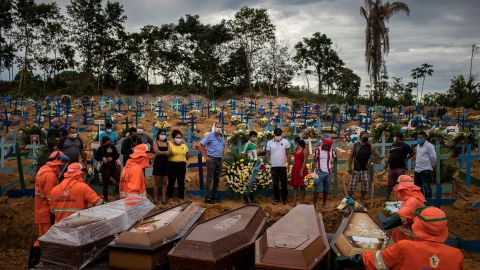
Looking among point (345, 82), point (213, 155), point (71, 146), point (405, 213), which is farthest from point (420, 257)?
point (345, 82)

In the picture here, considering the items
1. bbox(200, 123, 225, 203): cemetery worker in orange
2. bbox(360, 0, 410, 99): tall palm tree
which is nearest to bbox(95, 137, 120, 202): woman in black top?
bbox(200, 123, 225, 203): cemetery worker in orange

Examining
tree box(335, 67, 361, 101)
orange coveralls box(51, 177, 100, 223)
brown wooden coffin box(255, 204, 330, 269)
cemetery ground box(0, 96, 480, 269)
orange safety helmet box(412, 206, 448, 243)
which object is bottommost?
cemetery ground box(0, 96, 480, 269)

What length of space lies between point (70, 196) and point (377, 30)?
27231 millimetres

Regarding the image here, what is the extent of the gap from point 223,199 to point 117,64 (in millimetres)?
28143

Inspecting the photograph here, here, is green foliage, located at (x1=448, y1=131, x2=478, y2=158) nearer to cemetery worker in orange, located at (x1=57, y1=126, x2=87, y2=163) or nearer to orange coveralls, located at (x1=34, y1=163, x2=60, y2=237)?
cemetery worker in orange, located at (x1=57, y1=126, x2=87, y2=163)

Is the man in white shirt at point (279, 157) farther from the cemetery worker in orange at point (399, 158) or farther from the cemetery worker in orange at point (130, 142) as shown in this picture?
the cemetery worker in orange at point (130, 142)

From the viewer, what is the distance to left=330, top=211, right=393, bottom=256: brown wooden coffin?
421 cm

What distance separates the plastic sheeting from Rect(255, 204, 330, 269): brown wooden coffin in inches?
67.2

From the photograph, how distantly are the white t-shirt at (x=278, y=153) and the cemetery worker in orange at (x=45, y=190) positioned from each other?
430cm

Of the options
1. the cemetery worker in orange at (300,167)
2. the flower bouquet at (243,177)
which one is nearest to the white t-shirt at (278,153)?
the cemetery worker in orange at (300,167)

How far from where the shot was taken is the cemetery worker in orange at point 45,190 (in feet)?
18.1

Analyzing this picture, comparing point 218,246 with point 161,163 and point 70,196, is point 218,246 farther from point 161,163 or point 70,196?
point 161,163

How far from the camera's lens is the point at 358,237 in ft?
14.8

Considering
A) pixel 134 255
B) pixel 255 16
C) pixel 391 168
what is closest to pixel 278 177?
pixel 391 168
